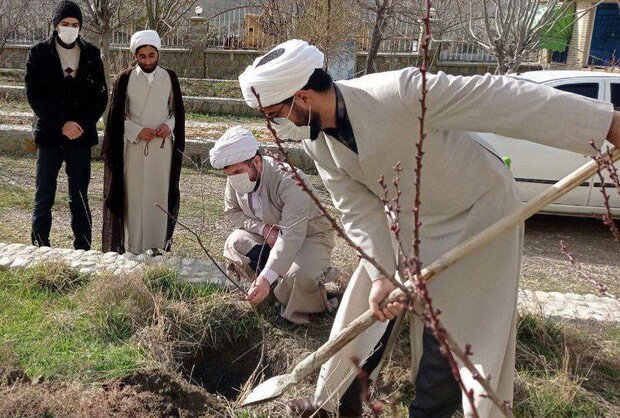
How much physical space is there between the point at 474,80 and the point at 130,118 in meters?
3.47

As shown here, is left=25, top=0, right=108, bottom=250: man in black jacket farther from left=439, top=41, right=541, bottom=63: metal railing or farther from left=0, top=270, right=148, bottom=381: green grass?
left=439, top=41, right=541, bottom=63: metal railing

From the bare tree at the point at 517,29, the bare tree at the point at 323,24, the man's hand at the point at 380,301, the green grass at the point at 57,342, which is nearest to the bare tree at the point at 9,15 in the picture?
the bare tree at the point at 323,24

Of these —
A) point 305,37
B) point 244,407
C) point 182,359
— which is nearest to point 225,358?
point 182,359

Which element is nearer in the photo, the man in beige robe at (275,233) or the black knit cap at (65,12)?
the man in beige robe at (275,233)

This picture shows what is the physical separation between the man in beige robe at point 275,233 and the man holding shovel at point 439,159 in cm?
100

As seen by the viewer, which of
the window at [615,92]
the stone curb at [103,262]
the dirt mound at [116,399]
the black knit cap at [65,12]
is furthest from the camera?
the window at [615,92]

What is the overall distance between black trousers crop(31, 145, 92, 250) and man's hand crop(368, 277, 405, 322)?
127 inches

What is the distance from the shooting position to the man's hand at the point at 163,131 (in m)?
5.15

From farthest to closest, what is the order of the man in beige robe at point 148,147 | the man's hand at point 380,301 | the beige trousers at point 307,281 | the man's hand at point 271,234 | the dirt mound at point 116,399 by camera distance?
the man in beige robe at point 148,147 < the man's hand at point 271,234 < the beige trousers at point 307,281 < the dirt mound at point 116,399 < the man's hand at point 380,301

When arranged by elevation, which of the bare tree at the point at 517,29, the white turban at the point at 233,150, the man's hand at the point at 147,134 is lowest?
the man's hand at the point at 147,134

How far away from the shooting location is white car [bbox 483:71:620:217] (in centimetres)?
676

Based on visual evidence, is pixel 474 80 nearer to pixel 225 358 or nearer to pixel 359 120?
pixel 359 120

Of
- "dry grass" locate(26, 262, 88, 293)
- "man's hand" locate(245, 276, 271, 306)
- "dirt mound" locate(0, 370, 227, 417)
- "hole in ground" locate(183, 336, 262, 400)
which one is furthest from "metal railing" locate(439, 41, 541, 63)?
"dirt mound" locate(0, 370, 227, 417)

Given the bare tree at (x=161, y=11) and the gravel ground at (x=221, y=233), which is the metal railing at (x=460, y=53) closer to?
the bare tree at (x=161, y=11)
